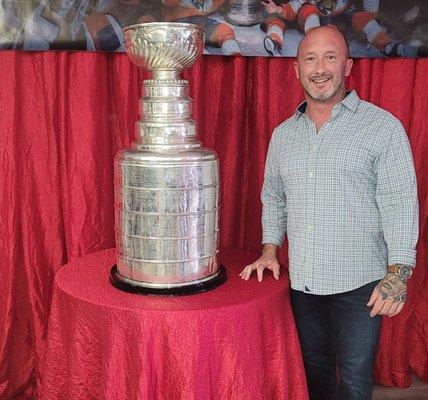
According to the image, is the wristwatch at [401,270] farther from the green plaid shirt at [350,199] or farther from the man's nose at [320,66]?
the man's nose at [320,66]

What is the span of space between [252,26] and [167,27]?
25.8 inches

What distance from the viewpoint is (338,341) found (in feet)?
4.78

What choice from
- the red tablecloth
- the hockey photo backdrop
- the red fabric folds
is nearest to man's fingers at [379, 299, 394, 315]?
the red tablecloth

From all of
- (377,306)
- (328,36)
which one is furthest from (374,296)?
(328,36)

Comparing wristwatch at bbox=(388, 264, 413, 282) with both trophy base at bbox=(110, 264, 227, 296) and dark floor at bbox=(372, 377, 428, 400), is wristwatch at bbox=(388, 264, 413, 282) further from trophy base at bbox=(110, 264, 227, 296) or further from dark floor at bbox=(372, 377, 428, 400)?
dark floor at bbox=(372, 377, 428, 400)

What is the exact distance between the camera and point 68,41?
1697 mm

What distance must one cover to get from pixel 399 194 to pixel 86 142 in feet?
3.36

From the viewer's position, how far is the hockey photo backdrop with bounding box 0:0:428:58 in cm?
168

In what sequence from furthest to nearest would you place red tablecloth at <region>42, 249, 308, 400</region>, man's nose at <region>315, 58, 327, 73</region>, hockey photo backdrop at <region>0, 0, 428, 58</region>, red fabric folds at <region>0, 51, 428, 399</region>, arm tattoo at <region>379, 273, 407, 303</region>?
red fabric folds at <region>0, 51, 428, 399</region> → hockey photo backdrop at <region>0, 0, 428, 58</region> → man's nose at <region>315, 58, 327, 73</region> → arm tattoo at <region>379, 273, 407, 303</region> → red tablecloth at <region>42, 249, 308, 400</region>

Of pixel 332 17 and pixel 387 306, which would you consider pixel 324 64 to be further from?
pixel 387 306

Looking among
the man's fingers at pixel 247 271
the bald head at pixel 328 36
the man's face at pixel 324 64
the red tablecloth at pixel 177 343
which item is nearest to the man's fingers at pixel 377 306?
the red tablecloth at pixel 177 343

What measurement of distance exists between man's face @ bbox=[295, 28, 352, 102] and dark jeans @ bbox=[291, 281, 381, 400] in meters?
0.51

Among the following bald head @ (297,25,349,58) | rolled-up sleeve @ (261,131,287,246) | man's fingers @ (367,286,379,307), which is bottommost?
man's fingers @ (367,286,379,307)

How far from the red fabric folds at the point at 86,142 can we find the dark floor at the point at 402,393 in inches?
15.5
